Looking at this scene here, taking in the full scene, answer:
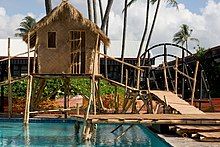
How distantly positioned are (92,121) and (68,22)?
5996mm

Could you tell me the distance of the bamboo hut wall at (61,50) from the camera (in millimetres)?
17984

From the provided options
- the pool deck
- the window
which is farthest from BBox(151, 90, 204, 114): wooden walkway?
the window

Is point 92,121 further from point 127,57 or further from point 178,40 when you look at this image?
point 178,40

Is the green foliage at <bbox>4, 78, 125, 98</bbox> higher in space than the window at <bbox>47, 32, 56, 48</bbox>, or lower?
lower

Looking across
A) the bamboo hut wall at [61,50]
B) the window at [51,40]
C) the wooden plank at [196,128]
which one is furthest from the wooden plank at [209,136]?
the window at [51,40]

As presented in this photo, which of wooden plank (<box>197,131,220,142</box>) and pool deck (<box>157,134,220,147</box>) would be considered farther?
wooden plank (<box>197,131,220,142</box>)

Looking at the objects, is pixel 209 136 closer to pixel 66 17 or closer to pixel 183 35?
pixel 66 17

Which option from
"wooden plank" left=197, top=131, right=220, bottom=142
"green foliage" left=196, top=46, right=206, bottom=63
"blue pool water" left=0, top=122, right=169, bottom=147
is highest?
"green foliage" left=196, top=46, right=206, bottom=63

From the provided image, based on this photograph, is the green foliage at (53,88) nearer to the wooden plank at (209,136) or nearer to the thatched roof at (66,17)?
the thatched roof at (66,17)

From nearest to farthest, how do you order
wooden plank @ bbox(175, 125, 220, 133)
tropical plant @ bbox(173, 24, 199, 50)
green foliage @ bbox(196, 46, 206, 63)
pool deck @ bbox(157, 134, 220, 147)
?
pool deck @ bbox(157, 134, 220, 147)
wooden plank @ bbox(175, 125, 220, 133)
green foliage @ bbox(196, 46, 206, 63)
tropical plant @ bbox(173, 24, 199, 50)

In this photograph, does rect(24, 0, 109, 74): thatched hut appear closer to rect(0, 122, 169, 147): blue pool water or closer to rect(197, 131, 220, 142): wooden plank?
rect(0, 122, 169, 147): blue pool water

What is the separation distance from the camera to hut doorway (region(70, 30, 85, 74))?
1794cm

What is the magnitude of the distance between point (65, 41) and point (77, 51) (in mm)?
561

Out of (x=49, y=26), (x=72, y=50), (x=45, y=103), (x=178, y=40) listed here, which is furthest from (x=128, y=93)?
(x=178, y=40)
